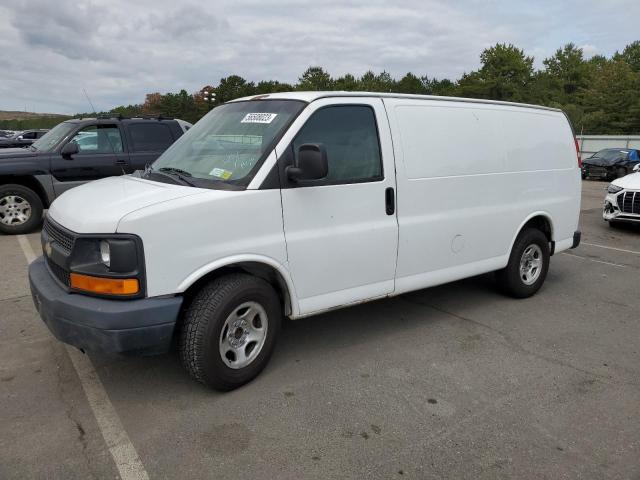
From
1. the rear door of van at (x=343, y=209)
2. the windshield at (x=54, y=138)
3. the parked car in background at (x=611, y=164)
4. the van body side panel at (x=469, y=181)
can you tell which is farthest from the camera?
the parked car in background at (x=611, y=164)

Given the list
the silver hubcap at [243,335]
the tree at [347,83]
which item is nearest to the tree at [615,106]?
the tree at [347,83]

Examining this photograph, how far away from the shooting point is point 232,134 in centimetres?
391

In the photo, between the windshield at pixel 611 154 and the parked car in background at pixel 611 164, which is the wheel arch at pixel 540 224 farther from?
the windshield at pixel 611 154

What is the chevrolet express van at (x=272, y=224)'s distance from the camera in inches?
121

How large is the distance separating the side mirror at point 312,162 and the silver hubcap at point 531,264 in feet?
9.93

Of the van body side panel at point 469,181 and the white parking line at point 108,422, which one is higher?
the van body side panel at point 469,181

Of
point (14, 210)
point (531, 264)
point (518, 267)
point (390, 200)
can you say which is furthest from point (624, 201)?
point (14, 210)

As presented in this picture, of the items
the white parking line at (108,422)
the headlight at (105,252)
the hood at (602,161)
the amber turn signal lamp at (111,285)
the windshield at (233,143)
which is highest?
the windshield at (233,143)

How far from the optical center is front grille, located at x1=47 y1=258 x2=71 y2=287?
127 inches

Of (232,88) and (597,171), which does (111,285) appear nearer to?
(597,171)

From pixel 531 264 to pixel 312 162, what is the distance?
3.31 m

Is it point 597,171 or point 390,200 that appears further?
point 597,171

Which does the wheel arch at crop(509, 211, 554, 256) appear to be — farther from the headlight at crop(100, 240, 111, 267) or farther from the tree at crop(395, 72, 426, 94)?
the tree at crop(395, 72, 426, 94)

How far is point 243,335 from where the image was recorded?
355 centimetres
